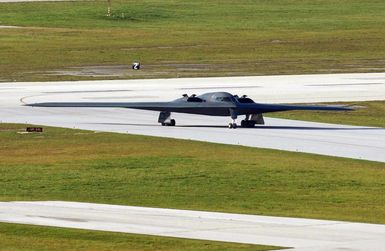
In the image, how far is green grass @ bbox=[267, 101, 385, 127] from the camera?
5778 centimetres

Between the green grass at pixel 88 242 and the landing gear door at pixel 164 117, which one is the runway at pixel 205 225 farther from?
the landing gear door at pixel 164 117

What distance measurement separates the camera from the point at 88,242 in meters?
26.9

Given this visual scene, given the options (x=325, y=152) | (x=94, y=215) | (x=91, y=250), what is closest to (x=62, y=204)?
(x=94, y=215)

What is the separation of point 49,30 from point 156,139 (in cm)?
7722

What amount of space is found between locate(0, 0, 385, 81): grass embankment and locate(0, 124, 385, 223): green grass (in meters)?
39.6

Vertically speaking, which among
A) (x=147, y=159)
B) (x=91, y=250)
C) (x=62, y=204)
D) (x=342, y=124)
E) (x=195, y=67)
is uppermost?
(x=195, y=67)

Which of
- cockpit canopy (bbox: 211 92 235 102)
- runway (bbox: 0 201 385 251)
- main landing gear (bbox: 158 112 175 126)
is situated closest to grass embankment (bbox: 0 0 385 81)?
main landing gear (bbox: 158 112 175 126)

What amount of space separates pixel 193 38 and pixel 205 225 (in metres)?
88.7

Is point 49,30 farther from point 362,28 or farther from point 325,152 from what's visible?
point 325,152

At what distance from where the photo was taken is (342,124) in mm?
56781

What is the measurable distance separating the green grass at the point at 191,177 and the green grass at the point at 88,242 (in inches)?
187

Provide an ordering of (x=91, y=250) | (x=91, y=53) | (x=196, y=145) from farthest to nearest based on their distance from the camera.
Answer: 1. (x=91, y=53)
2. (x=196, y=145)
3. (x=91, y=250)

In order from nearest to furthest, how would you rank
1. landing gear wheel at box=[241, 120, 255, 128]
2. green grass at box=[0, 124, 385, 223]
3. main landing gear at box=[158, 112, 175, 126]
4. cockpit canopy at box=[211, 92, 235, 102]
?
1. green grass at box=[0, 124, 385, 223]
2. cockpit canopy at box=[211, 92, 235, 102]
3. landing gear wheel at box=[241, 120, 255, 128]
4. main landing gear at box=[158, 112, 175, 126]

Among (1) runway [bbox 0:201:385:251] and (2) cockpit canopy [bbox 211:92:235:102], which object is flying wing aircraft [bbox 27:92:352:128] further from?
(1) runway [bbox 0:201:385:251]
